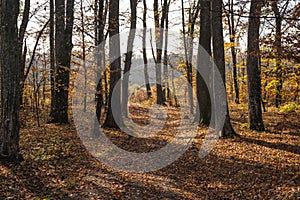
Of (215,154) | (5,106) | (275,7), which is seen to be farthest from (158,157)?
(275,7)

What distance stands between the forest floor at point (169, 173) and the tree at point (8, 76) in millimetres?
604

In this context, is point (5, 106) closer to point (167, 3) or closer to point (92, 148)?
point (92, 148)

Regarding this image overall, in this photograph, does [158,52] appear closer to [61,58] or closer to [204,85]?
[204,85]

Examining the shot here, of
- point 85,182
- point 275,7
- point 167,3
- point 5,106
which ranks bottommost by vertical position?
point 85,182

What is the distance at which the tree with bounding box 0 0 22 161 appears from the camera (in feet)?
24.6

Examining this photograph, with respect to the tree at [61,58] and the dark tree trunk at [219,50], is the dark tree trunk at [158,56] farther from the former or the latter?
the dark tree trunk at [219,50]

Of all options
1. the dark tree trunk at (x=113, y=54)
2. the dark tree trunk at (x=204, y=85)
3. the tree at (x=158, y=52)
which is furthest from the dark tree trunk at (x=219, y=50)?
the tree at (x=158, y=52)

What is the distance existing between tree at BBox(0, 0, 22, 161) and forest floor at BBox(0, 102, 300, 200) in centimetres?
60

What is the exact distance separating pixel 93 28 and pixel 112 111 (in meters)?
3.90

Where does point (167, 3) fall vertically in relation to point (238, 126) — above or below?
above

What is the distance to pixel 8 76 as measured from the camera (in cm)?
759

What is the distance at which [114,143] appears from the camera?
12.0m

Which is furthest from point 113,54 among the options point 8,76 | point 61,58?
point 8,76

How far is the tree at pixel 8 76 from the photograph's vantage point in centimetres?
749
